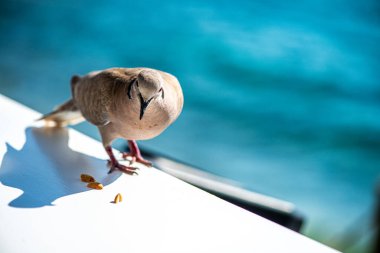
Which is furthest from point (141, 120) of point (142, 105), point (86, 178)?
point (86, 178)

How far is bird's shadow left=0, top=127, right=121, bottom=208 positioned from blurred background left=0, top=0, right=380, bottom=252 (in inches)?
108

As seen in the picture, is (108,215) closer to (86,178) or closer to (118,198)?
(118,198)

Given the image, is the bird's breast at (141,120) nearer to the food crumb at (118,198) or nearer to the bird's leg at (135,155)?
the bird's leg at (135,155)

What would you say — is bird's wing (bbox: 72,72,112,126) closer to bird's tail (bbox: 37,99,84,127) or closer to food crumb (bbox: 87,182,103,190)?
bird's tail (bbox: 37,99,84,127)

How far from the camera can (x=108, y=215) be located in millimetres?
945

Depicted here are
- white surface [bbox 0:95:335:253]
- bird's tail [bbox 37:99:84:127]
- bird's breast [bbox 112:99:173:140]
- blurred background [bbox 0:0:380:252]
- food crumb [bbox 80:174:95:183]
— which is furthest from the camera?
blurred background [bbox 0:0:380:252]

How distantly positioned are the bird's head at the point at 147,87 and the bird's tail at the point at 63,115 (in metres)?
0.43

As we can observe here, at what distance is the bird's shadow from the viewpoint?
3.26 ft

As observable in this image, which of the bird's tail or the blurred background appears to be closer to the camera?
the bird's tail

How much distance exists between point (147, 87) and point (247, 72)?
515 cm

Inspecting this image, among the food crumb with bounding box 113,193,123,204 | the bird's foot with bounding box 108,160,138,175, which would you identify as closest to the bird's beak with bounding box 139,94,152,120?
the bird's foot with bounding box 108,160,138,175

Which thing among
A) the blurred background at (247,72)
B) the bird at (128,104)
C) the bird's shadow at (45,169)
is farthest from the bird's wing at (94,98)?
the blurred background at (247,72)

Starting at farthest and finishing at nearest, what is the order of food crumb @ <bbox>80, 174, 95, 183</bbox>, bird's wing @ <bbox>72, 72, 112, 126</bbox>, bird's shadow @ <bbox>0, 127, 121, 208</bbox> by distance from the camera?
bird's wing @ <bbox>72, 72, 112, 126</bbox>, food crumb @ <bbox>80, 174, 95, 183</bbox>, bird's shadow @ <bbox>0, 127, 121, 208</bbox>

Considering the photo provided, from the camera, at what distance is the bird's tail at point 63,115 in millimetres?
1486
